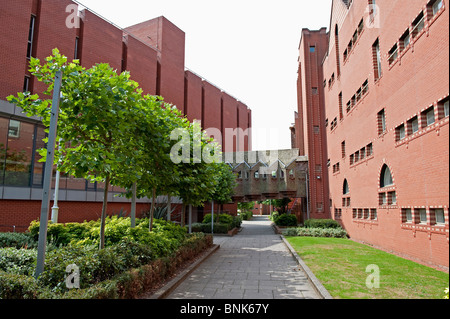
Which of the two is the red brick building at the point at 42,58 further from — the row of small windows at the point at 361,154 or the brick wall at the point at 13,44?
the row of small windows at the point at 361,154

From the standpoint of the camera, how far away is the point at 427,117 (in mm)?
9883

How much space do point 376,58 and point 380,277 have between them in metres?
11.3

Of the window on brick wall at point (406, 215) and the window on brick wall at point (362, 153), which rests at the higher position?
the window on brick wall at point (362, 153)

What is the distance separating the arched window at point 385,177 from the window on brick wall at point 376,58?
14.5ft

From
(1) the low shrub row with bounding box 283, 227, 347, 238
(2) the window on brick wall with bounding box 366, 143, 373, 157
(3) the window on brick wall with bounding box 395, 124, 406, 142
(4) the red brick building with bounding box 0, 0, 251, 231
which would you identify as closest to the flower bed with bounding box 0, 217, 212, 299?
(4) the red brick building with bounding box 0, 0, 251, 231

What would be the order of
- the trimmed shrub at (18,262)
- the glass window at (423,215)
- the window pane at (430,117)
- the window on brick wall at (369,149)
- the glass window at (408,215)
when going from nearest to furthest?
the trimmed shrub at (18,262), the window pane at (430,117), the glass window at (423,215), the glass window at (408,215), the window on brick wall at (369,149)

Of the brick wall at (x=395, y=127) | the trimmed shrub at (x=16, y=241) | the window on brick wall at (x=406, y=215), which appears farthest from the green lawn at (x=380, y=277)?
the trimmed shrub at (x=16, y=241)

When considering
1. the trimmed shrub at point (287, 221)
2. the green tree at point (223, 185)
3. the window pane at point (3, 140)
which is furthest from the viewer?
the trimmed shrub at point (287, 221)

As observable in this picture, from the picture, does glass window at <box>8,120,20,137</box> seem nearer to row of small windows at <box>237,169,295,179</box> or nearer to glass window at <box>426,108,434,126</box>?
row of small windows at <box>237,169,295,179</box>

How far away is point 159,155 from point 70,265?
4342 millimetres

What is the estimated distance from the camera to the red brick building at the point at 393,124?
914cm

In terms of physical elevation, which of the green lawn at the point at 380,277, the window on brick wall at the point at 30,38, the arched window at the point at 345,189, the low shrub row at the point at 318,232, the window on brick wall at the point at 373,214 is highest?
the window on brick wall at the point at 30,38

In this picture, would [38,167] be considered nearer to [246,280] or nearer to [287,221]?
[246,280]
